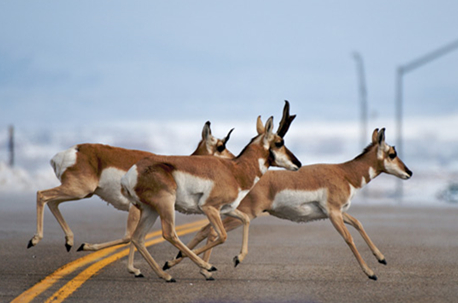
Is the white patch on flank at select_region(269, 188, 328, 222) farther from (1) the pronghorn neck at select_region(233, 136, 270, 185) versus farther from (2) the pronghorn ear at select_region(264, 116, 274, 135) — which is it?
(2) the pronghorn ear at select_region(264, 116, 274, 135)

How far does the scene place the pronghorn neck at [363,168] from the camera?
443 inches

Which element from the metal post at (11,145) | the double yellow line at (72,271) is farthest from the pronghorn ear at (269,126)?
the metal post at (11,145)

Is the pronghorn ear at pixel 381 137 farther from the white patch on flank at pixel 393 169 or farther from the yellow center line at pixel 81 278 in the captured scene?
the yellow center line at pixel 81 278

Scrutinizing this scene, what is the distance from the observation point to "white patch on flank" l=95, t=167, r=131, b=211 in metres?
11.1

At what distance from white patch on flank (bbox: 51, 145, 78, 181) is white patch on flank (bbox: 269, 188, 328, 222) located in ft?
9.58

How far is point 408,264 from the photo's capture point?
1205cm

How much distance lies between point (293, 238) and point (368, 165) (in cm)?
520

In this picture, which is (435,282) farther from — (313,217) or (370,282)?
(313,217)

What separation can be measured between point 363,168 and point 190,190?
3.07 meters

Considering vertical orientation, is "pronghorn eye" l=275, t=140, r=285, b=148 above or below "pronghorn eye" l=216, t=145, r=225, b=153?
above

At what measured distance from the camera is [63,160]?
38.3 ft

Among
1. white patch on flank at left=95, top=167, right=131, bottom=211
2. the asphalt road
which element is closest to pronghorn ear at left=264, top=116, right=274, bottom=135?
the asphalt road

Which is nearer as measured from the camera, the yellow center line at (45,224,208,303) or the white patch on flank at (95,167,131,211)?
the yellow center line at (45,224,208,303)

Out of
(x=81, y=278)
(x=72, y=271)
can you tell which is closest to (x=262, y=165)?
(x=81, y=278)
